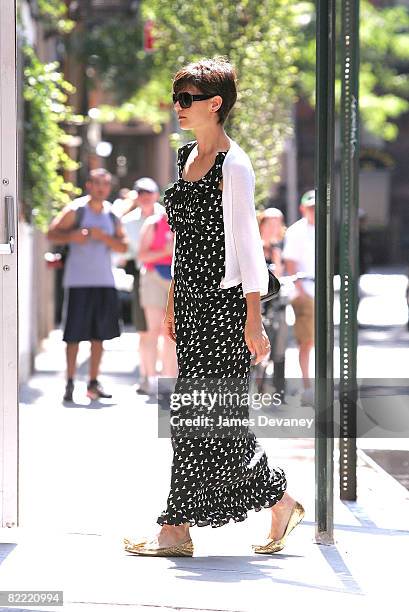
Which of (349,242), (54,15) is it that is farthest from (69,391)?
(54,15)

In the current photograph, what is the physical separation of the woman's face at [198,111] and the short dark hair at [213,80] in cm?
2

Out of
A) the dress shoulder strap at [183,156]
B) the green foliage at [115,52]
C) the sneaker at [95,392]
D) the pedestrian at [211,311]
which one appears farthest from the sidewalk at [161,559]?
the green foliage at [115,52]

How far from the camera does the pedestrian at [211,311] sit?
5578mm

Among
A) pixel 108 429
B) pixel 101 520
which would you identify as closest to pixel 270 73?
pixel 108 429

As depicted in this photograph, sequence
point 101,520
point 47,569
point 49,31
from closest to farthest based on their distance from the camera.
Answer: point 47,569, point 101,520, point 49,31

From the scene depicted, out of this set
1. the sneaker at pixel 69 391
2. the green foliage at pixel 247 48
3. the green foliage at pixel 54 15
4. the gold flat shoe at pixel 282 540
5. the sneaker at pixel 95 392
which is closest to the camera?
the gold flat shoe at pixel 282 540

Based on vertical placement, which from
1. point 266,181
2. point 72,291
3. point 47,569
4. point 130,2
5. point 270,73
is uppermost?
point 130,2

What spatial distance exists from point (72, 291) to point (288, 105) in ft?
11.1

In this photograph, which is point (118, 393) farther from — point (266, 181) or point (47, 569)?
point (47, 569)

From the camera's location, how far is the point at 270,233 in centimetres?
1105

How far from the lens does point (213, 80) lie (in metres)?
5.62

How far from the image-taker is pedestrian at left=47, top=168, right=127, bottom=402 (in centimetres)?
1150

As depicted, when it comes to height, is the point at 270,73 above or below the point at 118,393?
above

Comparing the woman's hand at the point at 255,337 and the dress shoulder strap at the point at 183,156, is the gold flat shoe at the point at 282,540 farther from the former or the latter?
the dress shoulder strap at the point at 183,156
